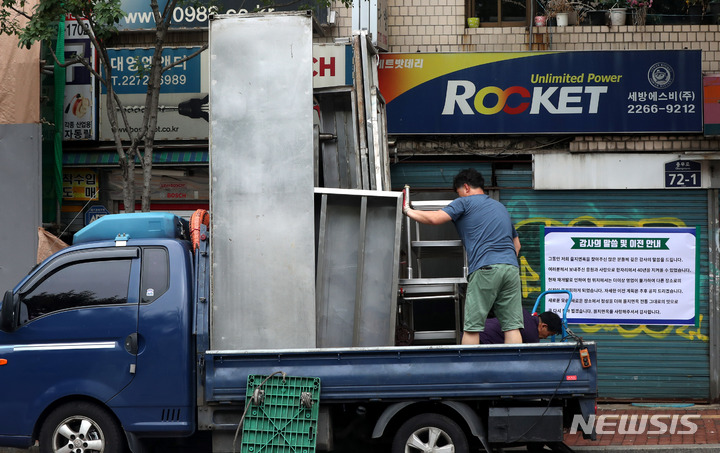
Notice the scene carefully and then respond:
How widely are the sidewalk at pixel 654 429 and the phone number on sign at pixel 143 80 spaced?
652 centimetres

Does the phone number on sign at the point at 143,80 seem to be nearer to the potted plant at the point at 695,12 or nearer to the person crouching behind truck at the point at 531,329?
the person crouching behind truck at the point at 531,329

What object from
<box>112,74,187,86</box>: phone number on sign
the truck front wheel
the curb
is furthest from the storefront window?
the truck front wheel

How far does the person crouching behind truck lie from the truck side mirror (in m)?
3.69

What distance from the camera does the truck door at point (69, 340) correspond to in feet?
20.8

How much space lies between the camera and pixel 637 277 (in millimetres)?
10523

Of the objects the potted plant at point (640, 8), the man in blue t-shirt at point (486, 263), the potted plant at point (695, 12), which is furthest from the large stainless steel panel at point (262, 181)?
the potted plant at point (695, 12)

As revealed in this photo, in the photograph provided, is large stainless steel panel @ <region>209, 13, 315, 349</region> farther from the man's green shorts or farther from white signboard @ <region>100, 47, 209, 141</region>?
white signboard @ <region>100, 47, 209, 141</region>

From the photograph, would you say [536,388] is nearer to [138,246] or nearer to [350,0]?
[138,246]

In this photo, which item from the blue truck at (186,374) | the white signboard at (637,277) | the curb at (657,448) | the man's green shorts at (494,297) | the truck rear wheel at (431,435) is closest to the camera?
the blue truck at (186,374)

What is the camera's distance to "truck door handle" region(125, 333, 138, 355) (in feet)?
20.8

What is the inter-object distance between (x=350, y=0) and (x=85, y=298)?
5.19m

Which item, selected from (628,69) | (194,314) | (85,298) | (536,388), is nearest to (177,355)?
(194,314)

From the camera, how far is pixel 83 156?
1105cm

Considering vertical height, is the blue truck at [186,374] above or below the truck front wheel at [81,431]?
above
